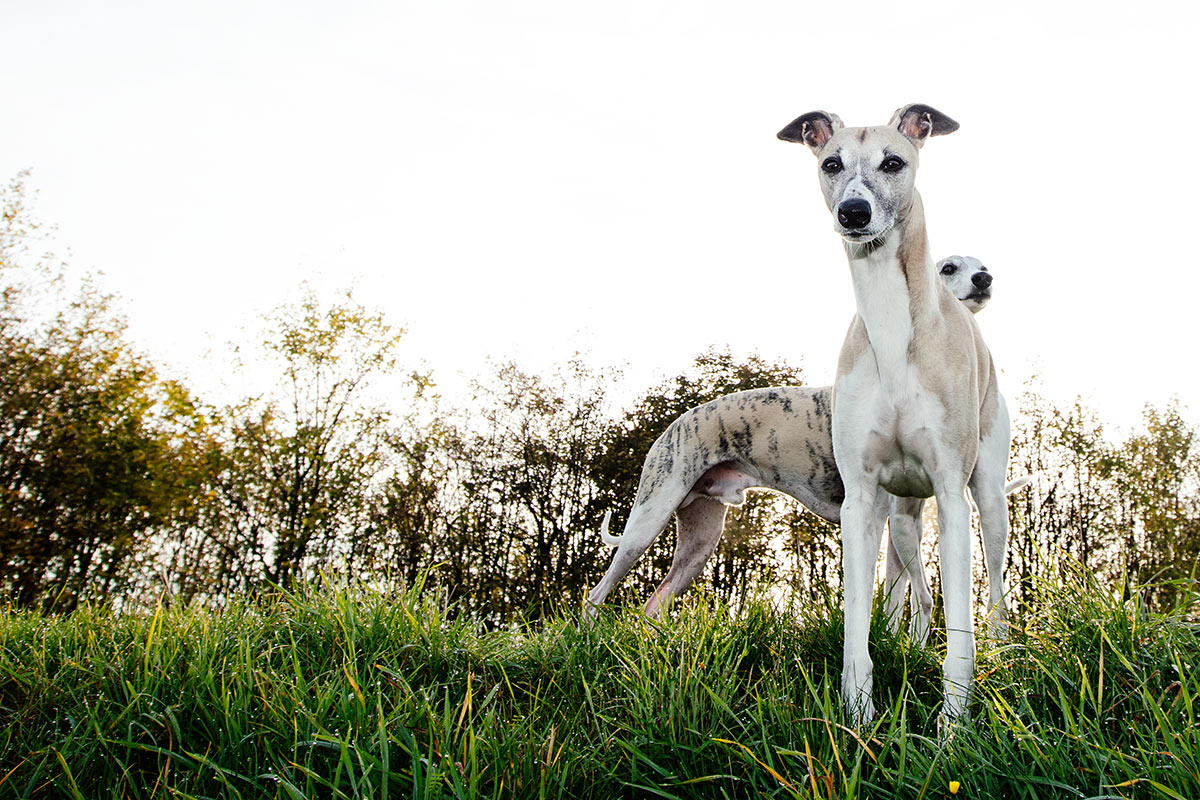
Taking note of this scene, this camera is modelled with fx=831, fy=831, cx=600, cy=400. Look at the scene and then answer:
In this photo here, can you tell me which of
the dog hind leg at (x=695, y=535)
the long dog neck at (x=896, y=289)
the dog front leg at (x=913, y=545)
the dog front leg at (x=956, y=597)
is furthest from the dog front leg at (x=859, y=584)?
the dog hind leg at (x=695, y=535)

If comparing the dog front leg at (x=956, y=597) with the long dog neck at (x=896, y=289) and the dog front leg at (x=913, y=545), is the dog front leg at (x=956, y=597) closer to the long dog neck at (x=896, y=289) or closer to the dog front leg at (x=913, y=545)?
the long dog neck at (x=896, y=289)

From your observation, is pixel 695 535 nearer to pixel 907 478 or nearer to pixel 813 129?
pixel 907 478

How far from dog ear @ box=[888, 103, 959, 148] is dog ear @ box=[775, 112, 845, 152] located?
28cm

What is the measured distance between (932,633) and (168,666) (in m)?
3.82

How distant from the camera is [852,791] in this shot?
2.11 m

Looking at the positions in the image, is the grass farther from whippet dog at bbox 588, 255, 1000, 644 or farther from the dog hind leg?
the dog hind leg

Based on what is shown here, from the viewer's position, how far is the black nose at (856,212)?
Result: 11.3 ft

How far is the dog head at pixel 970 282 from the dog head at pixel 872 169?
3.77ft

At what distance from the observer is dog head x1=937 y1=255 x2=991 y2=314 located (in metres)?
5.00

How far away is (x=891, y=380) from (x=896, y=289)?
1.40 ft

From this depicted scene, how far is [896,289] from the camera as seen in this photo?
374cm

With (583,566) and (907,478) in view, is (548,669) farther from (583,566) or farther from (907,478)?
(583,566)

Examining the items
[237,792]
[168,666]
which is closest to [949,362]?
[237,792]

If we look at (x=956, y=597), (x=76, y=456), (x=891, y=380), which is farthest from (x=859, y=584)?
(x=76, y=456)
